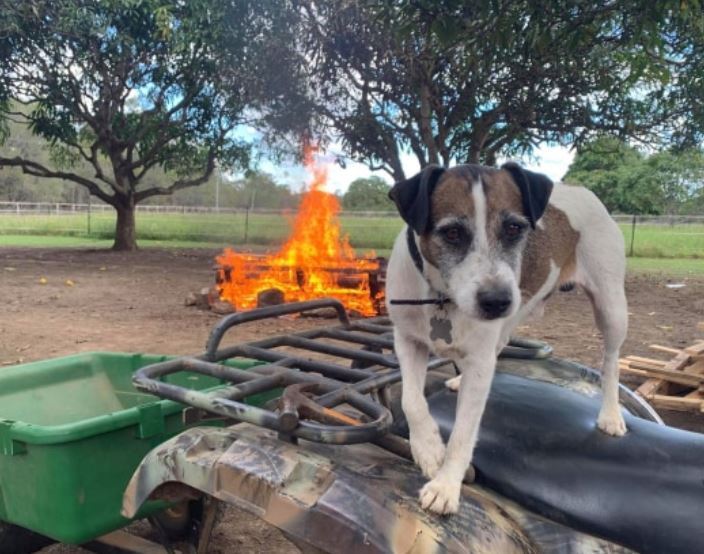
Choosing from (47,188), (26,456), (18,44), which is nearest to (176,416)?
(26,456)

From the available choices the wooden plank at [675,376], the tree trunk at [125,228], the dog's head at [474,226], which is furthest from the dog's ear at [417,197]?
the tree trunk at [125,228]

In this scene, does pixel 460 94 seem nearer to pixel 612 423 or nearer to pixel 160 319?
pixel 160 319

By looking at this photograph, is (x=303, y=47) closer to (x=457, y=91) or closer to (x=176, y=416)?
(x=457, y=91)

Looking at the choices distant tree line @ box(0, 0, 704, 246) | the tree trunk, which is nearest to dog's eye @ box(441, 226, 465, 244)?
distant tree line @ box(0, 0, 704, 246)

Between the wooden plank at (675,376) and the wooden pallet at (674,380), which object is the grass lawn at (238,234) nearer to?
the wooden pallet at (674,380)

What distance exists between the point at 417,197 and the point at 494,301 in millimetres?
395

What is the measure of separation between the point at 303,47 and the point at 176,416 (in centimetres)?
992

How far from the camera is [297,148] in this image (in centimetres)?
1311

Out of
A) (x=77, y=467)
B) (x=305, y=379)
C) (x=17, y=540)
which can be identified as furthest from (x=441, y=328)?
(x=17, y=540)

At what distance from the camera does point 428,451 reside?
6.40ft

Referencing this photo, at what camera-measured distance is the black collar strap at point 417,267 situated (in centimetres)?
198

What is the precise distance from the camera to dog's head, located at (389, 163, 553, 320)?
1.80m

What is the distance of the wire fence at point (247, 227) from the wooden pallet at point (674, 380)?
8.51 meters

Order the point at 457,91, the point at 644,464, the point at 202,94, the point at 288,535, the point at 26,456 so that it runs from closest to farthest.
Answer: the point at 288,535, the point at 644,464, the point at 26,456, the point at 457,91, the point at 202,94
